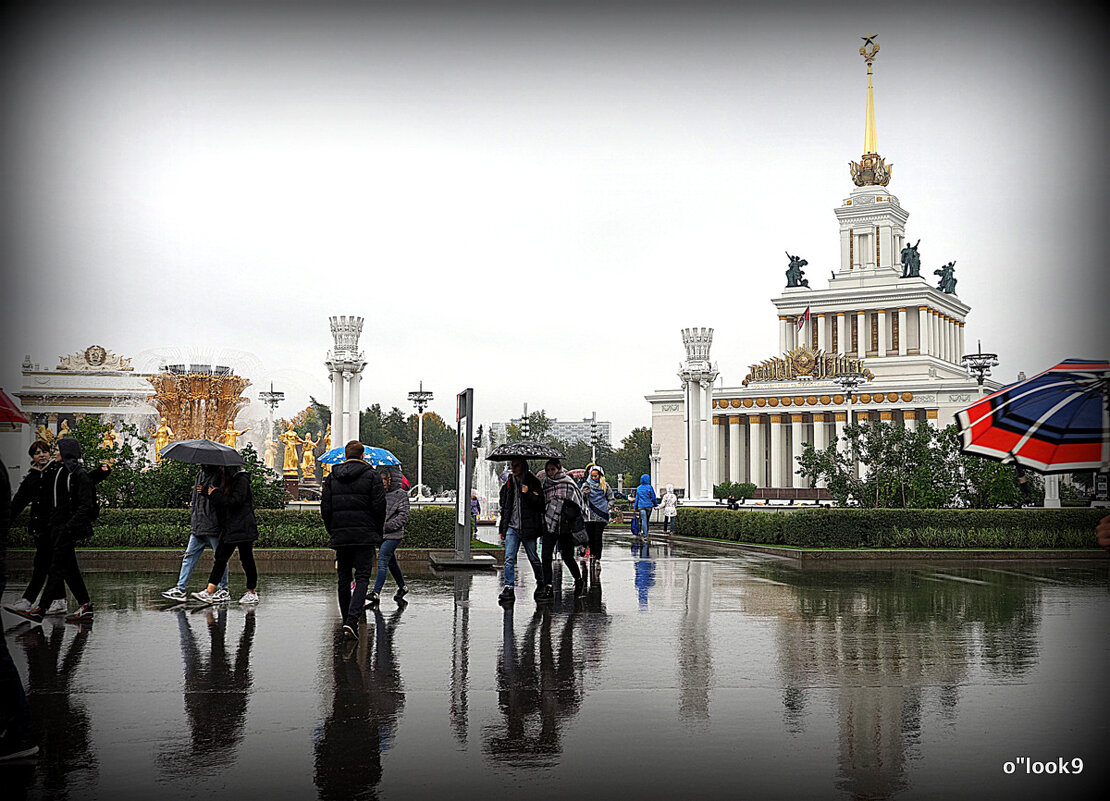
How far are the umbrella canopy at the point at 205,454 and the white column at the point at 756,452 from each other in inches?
2867

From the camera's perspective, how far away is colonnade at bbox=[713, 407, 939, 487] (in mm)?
79500

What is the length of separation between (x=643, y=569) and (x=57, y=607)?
10028mm

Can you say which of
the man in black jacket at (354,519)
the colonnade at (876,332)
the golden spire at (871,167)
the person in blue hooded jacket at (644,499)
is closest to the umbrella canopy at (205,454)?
the man in black jacket at (354,519)

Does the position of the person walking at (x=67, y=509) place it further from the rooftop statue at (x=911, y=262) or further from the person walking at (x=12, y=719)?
the rooftop statue at (x=911, y=262)

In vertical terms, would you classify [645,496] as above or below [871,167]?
below

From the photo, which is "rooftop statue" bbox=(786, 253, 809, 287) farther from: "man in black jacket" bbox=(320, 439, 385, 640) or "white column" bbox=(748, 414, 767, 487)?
"man in black jacket" bbox=(320, 439, 385, 640)

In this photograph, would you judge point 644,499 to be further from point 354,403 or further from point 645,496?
point 354,403

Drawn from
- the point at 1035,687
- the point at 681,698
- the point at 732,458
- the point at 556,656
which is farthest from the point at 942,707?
the point at 732,458

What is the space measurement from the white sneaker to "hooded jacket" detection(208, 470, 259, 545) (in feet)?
5.58

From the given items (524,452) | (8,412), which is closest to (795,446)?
(524,452)

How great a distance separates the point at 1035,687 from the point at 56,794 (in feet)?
21.3

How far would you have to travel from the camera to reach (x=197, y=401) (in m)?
35.7

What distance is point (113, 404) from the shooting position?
218ft

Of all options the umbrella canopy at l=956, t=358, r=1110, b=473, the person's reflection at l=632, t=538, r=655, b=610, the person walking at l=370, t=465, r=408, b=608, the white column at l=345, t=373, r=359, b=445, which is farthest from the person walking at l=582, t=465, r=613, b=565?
the white column at l=345, t=373, r=359, b=445
